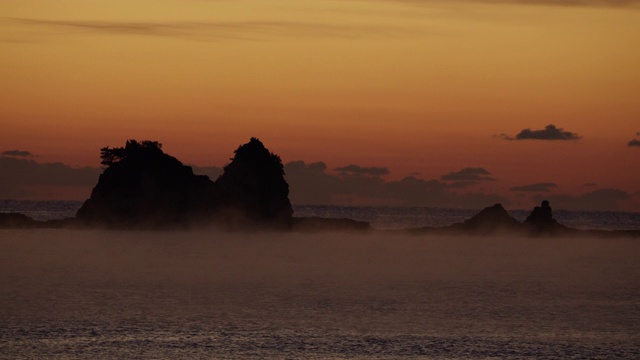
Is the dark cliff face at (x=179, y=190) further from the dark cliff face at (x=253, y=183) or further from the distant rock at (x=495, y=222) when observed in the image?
the distant rock at (x=495, y=222)

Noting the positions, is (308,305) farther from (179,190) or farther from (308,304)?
(179,190)

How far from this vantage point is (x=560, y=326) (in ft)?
193

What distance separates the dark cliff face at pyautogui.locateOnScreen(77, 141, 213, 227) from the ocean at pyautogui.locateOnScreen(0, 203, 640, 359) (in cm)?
2482

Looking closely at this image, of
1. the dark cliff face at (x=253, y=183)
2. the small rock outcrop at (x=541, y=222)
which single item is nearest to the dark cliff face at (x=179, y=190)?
the dark cliff face at (x=253, y=183)

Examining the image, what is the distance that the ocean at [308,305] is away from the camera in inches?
1919

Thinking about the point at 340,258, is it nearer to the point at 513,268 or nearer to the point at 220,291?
the point at 513,268

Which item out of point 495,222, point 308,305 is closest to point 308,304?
point 308,305

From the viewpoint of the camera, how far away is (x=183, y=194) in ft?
550

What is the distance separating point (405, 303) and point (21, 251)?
249 ft

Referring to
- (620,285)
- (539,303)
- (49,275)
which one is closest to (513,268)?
(620,285)

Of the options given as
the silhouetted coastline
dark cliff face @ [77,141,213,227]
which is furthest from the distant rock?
dark cliff face @ [77,141,213,227]

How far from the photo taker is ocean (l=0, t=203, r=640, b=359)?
1919 inches

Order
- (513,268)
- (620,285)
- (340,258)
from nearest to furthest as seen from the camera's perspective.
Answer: (620,285), (513,268), (340,258)

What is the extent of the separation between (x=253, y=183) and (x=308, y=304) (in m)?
91.6
